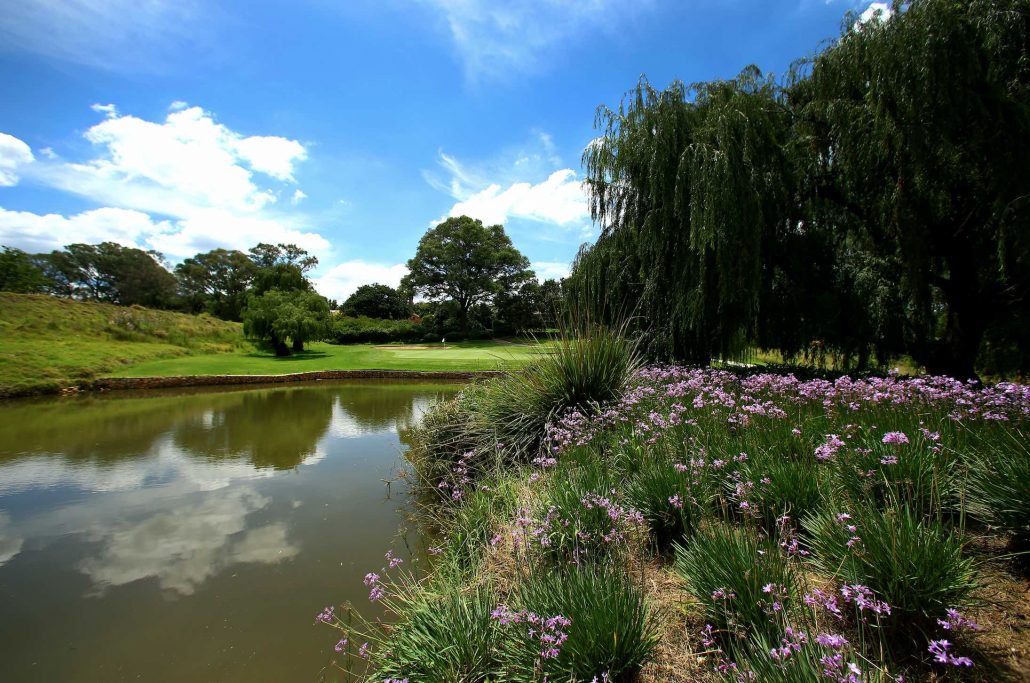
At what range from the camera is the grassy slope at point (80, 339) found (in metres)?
14.7

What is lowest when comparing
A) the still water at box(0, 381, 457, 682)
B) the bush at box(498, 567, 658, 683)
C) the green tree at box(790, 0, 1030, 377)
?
the still water at box(0, 381, 457, 682)

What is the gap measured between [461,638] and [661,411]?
2813 mm

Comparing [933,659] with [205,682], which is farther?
[205,682]

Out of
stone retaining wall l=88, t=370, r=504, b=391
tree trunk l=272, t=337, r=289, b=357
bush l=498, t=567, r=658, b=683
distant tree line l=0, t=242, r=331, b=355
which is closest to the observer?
bush l=498, t=567, r=658, b=683

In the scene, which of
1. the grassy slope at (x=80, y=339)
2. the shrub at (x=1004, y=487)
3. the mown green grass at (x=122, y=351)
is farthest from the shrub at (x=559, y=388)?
the grassy slope at (x=80, y=339)

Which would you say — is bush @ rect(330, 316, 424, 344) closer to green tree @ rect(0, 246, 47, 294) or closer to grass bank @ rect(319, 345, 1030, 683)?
green tree @ rect(0, 246, 47, 294)

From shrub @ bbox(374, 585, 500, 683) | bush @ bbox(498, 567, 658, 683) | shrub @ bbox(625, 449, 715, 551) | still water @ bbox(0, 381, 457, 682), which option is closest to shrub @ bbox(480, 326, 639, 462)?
still water @ bbox(0, 381, 457, 682)

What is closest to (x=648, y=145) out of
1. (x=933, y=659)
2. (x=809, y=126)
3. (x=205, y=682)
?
(x=809, y=126)

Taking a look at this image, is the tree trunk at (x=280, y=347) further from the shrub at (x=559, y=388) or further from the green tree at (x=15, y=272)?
the shrub at (x=559, y=388)

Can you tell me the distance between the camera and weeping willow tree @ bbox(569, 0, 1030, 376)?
238 inches

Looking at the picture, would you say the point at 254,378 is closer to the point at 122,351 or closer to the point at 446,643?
the point at 122,351

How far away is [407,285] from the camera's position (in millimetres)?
44812

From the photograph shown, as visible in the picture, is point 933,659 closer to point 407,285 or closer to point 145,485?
point 145,485

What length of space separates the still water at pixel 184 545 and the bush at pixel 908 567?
127 inches
